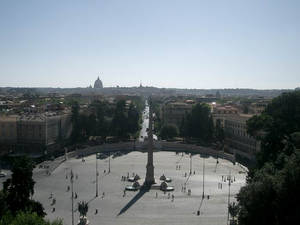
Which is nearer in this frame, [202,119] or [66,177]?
[66,177]

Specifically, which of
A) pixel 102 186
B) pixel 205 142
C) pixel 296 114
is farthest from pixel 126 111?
pixel 296 114

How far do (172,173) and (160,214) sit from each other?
17.0m

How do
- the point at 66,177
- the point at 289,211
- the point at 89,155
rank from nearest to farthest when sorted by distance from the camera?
→ 1. the point at 289,211
2. the point at 66,177
3. the point at 89,155

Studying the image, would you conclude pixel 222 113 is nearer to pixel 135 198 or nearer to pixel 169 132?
pixel 169 132

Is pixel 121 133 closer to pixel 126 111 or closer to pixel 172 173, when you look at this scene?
pixel 126 111

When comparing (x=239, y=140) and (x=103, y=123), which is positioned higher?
(x=103, y=123)

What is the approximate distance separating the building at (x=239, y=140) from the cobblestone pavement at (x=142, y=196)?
4.86 metres

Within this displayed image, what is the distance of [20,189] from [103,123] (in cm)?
4569

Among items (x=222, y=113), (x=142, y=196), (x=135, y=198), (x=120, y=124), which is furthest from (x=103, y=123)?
(x=135, y=198)

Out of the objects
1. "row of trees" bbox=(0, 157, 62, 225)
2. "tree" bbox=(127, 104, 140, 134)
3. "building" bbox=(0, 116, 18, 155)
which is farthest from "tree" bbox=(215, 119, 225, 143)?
"row of trees" bbox=(0, 157, 62, 225)

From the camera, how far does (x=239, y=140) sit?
68.5 metres

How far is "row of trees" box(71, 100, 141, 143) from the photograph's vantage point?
2817 inches

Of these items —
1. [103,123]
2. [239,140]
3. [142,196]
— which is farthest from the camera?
[103,123]

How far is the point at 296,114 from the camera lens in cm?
4047
